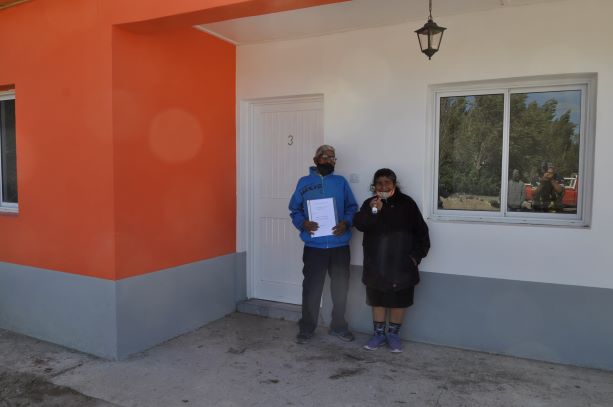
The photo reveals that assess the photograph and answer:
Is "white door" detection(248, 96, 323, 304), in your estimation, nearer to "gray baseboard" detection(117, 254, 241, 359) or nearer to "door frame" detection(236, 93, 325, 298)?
"door frame" detection(236, 93, 325, 298)

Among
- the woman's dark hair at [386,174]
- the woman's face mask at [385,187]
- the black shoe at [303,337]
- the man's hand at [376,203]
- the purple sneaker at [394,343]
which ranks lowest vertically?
the black shoe at [303,337]

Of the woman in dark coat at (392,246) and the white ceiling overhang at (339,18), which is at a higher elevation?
the white ceiling overhang at (339,18)

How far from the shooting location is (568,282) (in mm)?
4328

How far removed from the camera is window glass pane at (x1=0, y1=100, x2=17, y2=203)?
5602 mm

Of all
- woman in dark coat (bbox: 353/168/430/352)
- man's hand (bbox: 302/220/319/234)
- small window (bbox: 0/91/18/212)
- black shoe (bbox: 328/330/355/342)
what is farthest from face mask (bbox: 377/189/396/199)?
small window (bbox: 0/91/18/212)

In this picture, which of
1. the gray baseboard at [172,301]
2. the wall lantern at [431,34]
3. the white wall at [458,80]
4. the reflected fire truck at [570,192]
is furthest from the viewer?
the gray baseboard at [172,301]

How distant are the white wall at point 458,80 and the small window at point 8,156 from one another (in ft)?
9.65

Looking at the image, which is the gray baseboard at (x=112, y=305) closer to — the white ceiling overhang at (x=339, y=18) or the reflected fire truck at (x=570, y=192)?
the white ceiling overhang at (x=339, y=18)

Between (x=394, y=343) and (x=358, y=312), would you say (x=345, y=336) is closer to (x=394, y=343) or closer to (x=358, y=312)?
(x=358, y=312)

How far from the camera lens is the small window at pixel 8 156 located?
5594 millimetres

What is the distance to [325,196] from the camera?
5020 millimetres

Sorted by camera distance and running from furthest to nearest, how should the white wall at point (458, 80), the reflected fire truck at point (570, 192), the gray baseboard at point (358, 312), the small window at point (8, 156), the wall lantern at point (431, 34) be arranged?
Result: the small window at point (8, 156), the reflected fire truck at point (570, 192), the gray baseboard at point (358, 312), the white wall at point (458, 80), the wall lantern at point (431, 34)

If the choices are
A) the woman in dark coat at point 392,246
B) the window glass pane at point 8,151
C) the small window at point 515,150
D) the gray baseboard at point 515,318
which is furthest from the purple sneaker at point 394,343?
the window glass pane at point 8,151

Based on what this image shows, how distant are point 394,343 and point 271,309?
1.66m
